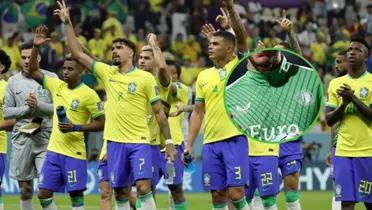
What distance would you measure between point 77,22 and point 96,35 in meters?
0.71

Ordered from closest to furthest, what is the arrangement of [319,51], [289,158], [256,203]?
[289,158], [256,203], [319,51]

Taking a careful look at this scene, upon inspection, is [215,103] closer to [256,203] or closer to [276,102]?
[276,102]

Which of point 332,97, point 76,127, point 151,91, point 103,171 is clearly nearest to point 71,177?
point 76,127

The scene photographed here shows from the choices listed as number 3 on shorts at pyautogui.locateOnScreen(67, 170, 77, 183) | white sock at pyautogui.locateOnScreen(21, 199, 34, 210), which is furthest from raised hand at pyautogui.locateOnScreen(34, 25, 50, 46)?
white sock at pyautogui.locateOnScreen(21, 199, 34, 210)

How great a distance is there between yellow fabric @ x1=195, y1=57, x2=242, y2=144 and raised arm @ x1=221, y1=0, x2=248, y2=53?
257 mm

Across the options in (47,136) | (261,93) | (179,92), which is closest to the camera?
(261,93)

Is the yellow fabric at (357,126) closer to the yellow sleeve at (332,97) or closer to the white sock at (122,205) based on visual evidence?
the yellow sleeve at (332,97)

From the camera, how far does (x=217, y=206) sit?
15.0 m

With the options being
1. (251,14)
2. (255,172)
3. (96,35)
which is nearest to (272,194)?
(255,172)

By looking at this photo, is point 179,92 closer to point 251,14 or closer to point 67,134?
point 67,134

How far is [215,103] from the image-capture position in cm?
1511

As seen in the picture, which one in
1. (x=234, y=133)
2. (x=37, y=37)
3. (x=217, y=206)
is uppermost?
(x=37, y=37)

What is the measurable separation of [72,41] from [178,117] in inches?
161

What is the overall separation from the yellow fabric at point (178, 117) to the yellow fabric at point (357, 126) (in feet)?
12.9
